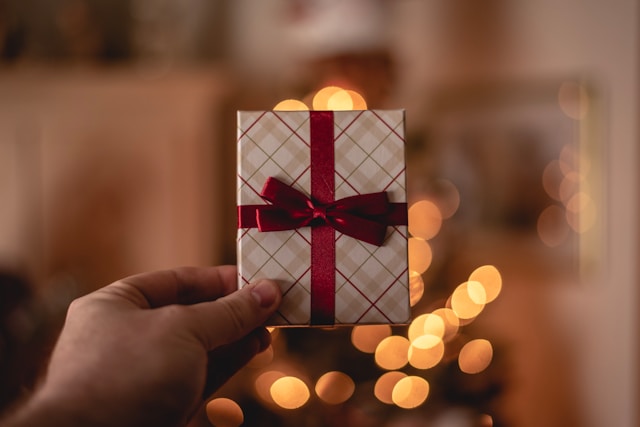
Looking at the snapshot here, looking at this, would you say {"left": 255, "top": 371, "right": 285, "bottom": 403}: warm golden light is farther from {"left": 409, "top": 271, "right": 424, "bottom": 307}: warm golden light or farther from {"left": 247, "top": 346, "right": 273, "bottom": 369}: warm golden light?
{"left": 409, "top": 271, "right": 424, "bottom": 307}: warm golden light

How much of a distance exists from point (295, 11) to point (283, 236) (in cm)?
140

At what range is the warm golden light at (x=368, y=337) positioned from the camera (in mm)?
1868

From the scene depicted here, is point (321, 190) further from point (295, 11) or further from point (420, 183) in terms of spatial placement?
point (420, 183)

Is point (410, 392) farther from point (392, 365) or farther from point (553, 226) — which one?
point (553, 226)

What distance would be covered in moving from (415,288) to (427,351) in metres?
0.19

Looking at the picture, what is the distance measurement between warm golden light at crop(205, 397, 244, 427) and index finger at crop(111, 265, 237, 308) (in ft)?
3.34

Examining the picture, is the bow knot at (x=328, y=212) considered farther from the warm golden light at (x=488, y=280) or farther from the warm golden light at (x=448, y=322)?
the warm golden light at (x=488, y=280)

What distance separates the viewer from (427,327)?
72.8 inches

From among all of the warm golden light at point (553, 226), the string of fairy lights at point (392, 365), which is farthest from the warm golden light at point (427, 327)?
the warm golden light at point (553, 226)

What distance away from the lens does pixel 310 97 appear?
2.07m

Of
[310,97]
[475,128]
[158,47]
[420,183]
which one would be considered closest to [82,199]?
[158,47]

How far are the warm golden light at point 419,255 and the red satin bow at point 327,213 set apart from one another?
1.13 meters

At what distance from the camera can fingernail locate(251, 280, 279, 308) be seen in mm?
850

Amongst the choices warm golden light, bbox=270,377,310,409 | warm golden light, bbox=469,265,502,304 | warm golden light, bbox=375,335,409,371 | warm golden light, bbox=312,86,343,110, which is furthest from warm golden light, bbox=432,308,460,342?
warm golden light, bbox=312,86,343,110
